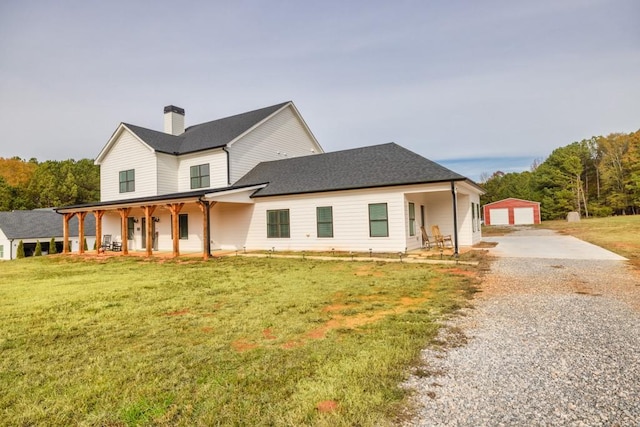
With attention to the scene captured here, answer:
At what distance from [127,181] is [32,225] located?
80.2 feet

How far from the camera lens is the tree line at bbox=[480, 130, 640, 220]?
1811 inches

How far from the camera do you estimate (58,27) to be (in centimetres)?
1459

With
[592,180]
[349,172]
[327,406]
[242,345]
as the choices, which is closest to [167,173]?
[349,172]

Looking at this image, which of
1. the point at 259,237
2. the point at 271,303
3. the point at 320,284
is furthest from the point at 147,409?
the point at 259,237

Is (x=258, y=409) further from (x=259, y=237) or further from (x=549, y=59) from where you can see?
(x=549, y=59)

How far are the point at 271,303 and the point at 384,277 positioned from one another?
141 inches

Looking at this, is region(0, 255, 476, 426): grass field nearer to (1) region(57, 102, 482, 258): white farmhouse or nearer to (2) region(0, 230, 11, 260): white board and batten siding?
(1) region(57, 102, 482, 258): white farmhouse

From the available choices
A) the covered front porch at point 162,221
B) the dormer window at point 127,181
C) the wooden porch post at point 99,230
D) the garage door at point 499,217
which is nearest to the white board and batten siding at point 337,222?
the covered front porch at point 162,221

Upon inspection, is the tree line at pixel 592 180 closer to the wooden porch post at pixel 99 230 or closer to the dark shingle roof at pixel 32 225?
the wooden porch post at pixel 99 230

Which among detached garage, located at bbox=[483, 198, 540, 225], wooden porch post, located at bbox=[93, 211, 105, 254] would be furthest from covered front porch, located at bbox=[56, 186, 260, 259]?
detached garage, located at bbox=[483, 198, 540, 225]

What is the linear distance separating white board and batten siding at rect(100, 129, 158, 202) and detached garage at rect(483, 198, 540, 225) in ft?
130

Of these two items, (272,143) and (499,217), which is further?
(499,217)

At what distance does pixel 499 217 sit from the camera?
1736 inches

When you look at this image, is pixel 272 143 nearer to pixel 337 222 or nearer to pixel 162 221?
pixel 162 221
